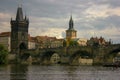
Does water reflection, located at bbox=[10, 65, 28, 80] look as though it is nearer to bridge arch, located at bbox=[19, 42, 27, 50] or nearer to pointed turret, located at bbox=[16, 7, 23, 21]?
bridge arch, located at bbox=[19, 42, 27, 50]

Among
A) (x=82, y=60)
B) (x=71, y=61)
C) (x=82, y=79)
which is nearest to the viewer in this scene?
(x=82, y=79)

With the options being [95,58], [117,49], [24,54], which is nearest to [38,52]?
[24,54]

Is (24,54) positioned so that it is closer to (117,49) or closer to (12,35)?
(12,35)

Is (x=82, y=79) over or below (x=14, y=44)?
below

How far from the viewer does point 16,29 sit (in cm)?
16125

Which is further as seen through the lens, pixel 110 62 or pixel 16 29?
pixel 16 29

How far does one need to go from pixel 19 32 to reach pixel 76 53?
43474mm

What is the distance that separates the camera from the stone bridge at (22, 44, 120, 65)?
359 ft

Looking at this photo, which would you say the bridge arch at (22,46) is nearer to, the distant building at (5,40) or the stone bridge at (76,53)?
the stone bridge at (76,53)

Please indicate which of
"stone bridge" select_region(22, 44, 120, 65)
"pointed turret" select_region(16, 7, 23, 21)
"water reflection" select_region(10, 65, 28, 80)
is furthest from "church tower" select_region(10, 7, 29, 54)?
"water reflection" select_region(10, 65, 28, 80)

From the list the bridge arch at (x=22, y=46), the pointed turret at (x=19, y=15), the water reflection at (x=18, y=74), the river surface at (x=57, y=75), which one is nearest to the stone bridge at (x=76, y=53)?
the bridge arch at (x=22, y=46)

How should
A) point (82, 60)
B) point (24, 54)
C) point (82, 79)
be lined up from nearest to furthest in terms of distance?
point (82, 79) → point (82, 60) → point (24, 54)

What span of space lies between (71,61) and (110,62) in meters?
18.8

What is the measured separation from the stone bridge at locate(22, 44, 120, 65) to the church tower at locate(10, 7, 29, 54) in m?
8.35
